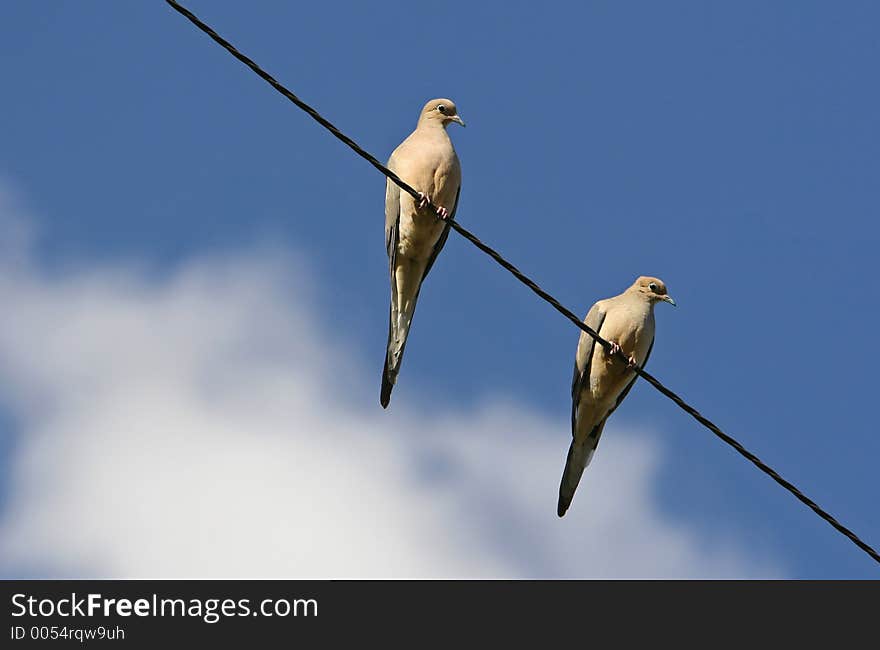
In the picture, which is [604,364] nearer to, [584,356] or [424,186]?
[584,356]

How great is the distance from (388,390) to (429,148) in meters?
1.62

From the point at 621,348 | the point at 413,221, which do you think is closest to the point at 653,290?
the point at 621,348

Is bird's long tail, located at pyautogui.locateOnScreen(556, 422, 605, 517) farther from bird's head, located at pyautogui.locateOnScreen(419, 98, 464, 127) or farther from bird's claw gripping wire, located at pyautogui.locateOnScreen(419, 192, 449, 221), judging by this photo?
bird's head, located at pyautogui.locateOnScreen(419, 98, 464, 127)

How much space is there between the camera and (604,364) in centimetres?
941

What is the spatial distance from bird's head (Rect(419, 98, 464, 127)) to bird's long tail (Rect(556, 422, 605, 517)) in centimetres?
241

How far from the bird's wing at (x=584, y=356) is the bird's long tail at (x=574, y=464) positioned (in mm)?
180

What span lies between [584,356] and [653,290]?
2.19 ft

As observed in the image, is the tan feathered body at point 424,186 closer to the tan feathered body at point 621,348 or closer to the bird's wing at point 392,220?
the bird's wing at point 392,220

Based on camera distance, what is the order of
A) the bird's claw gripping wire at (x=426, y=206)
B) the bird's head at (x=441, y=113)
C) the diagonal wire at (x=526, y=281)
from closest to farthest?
the diagonal wire at (x=526, y=281), the bird's claw gripping wire at (x=426, y=206), the bird's head at (x=441, y=113)

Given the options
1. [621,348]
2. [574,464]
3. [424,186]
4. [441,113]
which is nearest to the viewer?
[424,186]

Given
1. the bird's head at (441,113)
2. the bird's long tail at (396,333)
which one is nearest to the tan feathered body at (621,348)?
the bird's long tail at (396,333)

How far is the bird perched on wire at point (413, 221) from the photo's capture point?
928 centimetres
